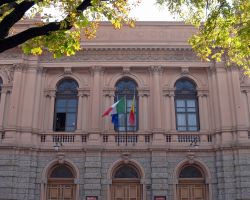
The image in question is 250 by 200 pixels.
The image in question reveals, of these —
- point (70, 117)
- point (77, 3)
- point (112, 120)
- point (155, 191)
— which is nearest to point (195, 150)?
point (155, 191)

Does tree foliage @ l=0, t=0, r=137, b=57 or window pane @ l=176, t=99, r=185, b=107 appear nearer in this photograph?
tree foliage @ l=0, t=0, r=137, b=57

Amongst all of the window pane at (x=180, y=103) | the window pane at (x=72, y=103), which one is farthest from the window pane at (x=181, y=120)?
the window pane at (x=72, y=103)

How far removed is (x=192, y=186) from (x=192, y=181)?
0.29 m

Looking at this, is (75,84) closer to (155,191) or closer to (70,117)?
(70,117)

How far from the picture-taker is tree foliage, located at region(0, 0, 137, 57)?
8.32 metres

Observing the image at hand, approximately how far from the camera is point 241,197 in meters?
20.4

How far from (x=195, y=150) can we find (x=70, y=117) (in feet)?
26.3

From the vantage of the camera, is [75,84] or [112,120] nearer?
[112,120]

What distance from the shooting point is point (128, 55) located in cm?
2400

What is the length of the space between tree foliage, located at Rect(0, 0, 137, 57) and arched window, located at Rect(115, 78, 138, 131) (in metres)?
12.6

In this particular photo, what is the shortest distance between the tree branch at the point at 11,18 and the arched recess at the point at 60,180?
14547 mm

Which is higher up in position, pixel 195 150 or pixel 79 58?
pixel 79 58

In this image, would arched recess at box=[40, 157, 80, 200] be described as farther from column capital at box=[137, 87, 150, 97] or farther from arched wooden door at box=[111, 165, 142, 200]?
column capital at box=[137, 87, 150, 97]

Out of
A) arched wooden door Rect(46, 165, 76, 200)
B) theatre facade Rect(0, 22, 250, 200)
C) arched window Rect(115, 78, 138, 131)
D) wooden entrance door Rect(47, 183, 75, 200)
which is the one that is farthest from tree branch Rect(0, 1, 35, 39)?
wooden entrance door Rect(47, 183, 75, 200)
